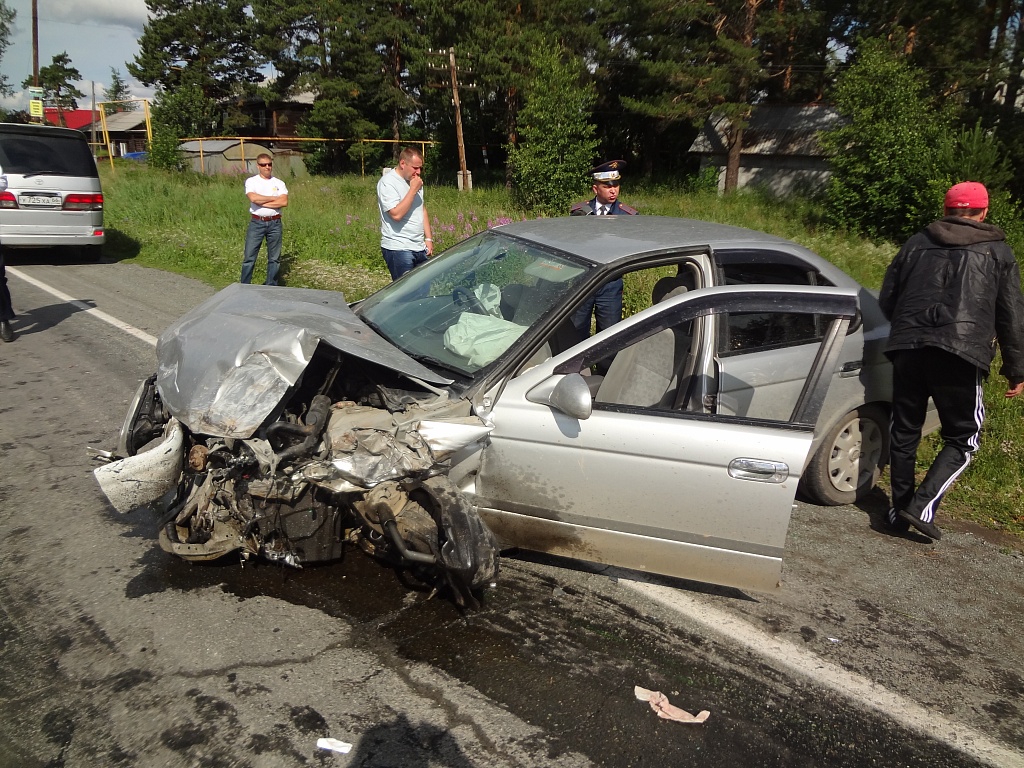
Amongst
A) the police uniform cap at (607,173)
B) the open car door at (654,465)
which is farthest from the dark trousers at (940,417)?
the police uniform cap at (607,173)

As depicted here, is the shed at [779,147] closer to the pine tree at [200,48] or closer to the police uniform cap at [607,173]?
the police uniform cap at [607,173]

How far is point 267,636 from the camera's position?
3.15 metres

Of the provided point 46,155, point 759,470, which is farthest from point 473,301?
point 46,155

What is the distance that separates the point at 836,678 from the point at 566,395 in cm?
158

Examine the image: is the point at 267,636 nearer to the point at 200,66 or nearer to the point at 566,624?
the point at 566,624

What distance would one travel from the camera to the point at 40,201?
466 inches

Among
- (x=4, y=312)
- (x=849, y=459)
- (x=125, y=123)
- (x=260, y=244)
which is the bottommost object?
(x=849, y=459)

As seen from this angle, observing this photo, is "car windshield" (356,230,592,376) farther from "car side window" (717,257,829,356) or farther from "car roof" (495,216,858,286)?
"car side window" (717,257,829,356)

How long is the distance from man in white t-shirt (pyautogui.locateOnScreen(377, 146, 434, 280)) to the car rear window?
25.7 ft

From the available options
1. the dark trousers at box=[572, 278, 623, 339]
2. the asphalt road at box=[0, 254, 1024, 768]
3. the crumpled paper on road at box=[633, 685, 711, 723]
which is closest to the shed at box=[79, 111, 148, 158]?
the dark trousers at box=[572, 278, 623, 339]

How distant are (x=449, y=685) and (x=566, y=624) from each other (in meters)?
0.65

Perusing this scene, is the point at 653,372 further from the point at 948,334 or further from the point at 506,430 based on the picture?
the point at 948,334

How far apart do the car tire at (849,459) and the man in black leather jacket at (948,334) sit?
8.3 inches

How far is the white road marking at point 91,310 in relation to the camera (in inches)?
307
